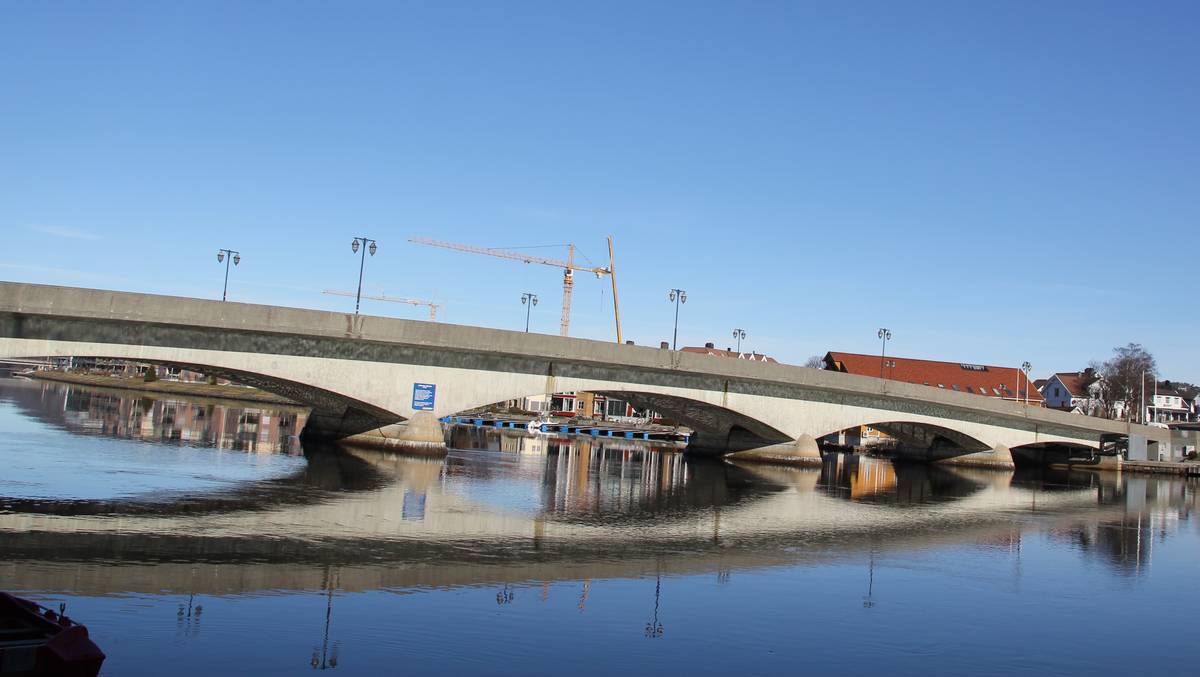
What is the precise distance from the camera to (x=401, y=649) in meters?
12.6

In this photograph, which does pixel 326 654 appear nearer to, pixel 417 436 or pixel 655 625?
pixel 655 625

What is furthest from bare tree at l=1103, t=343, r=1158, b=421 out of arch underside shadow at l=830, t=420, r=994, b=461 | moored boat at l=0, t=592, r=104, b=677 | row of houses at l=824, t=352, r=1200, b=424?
moored boat at l=0, t=592, r=104, b=677

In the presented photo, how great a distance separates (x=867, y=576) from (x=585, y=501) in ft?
46.7

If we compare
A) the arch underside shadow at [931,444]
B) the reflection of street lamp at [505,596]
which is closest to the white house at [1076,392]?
the arch underside shadow at [931,444]

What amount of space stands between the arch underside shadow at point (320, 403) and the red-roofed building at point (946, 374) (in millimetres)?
84274

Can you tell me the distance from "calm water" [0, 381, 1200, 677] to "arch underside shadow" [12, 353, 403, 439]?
170 inches

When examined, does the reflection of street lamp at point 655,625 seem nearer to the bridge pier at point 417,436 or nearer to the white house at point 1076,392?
the bridge pier at point 417,436

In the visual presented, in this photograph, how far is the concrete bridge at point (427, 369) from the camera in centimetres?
3866

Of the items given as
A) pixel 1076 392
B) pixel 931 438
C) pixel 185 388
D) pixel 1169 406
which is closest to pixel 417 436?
pixel 931 438

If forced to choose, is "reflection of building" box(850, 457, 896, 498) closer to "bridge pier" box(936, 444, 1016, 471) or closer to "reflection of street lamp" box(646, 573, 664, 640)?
"bridge pier" box(936, 444, 1016, 471)

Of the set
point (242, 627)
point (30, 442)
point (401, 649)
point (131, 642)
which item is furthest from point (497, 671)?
point (30, 442)

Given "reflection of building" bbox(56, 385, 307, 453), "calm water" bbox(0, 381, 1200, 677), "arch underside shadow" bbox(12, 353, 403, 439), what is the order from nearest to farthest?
"calm water" bbox(0, 381, 1200, 677) → "arch underside shadow" bbox(12, 353, 403, 439) → "reflection of building" bbox(56, 385, 307, 453)

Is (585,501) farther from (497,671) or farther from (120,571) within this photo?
(497,671)

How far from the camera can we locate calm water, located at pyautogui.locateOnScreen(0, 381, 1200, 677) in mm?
13086
